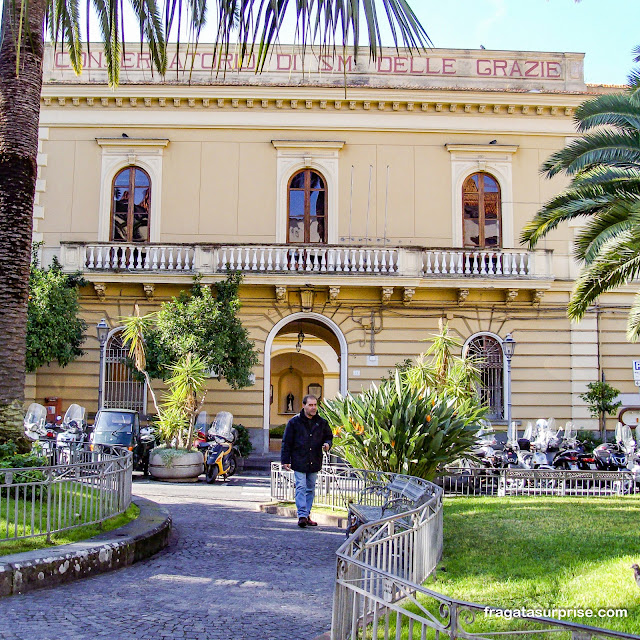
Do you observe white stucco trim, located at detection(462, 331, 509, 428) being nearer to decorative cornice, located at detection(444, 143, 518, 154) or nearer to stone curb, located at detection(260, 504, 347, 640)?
decorative cornice, located at detection(444, 143, 518, 154)

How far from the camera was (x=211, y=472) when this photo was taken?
16.1 meters

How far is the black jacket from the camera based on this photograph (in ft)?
32.6

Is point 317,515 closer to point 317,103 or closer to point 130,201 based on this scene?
point 130,201

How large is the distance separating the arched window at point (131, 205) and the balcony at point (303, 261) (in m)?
1.10

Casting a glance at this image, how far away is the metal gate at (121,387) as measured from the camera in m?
21.9

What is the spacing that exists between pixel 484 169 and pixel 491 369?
20.6 ft

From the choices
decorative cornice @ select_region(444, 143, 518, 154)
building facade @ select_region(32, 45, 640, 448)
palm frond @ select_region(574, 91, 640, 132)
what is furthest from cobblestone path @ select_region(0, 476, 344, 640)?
decorative cornice @ select_region(444, 143, 518, 154)

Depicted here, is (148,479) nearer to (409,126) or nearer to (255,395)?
(255,395)

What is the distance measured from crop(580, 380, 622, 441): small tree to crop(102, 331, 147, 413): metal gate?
13028 millimetres

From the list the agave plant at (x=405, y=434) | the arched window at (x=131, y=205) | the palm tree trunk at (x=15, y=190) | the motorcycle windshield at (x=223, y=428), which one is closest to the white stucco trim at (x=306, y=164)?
the arched window at (x=131, y=205)

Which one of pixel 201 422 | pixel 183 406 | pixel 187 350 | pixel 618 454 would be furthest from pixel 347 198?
pixel 618 454

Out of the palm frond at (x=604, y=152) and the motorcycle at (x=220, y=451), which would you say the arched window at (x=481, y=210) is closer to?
the palm frond at (x=604, y=152)

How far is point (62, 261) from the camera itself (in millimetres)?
21734

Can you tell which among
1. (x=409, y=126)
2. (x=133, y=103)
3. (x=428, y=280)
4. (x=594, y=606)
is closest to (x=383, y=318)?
(x=428, y=280)
